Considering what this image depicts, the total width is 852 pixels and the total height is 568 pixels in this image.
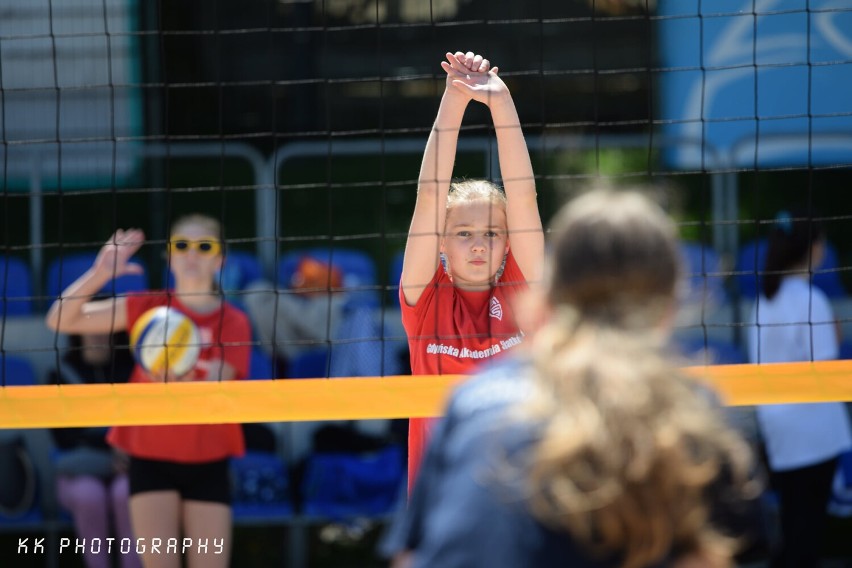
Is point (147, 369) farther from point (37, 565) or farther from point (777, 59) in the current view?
point (777, 59)

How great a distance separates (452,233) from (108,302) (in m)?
1.97

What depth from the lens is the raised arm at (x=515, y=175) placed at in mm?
3010

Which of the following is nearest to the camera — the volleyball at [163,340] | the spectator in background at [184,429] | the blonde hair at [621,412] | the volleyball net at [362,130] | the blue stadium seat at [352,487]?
the blonde hair at [621,412]

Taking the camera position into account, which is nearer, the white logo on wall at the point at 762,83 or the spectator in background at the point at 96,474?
the spectator in background at the point at 96,474

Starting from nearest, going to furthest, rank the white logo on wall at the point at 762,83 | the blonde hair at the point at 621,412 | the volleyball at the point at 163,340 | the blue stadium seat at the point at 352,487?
1. the blonde hair at the point at 621,412
2. the volleyball at the point at 163,340
3. the blue stadium seat at the point at 352,487
4. the white logo on wall at the point at 762,83

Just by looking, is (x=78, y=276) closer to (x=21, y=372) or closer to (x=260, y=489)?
(x=21, y=372)

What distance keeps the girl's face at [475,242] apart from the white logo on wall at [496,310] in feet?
0.17

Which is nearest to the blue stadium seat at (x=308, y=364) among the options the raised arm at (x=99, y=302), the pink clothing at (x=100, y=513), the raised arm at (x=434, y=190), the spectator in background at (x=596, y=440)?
the pink clothing at (x=100, y=513)

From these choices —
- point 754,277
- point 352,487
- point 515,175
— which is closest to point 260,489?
point 352,487

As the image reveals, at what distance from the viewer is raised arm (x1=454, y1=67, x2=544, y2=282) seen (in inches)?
118

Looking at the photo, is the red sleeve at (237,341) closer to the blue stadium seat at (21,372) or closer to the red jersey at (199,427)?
the red jersey at (199,427)

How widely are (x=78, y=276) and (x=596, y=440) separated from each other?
4.68m

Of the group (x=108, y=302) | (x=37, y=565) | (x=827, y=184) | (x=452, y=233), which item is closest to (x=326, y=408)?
(x=452, y=233)

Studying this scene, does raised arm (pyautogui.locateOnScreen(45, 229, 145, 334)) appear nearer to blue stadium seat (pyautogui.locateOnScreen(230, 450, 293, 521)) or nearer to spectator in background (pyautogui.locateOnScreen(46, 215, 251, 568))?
spectator in background (pyautogui.locateOnScreen(46, 215, 251, 568))
